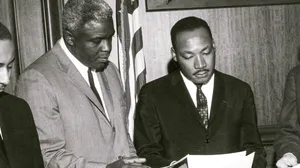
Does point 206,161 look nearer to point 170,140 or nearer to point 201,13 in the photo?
point 170,140

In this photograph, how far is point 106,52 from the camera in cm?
280

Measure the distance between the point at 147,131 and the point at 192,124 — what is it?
31cm

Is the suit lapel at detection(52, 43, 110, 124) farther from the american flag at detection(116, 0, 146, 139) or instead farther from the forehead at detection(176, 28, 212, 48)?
the american flag at detection(116, 0, 146, 139)

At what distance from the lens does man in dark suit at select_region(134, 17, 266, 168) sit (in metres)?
2.94

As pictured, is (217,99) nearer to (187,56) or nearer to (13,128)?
(187,56)

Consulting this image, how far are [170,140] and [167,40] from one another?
1.45 meters

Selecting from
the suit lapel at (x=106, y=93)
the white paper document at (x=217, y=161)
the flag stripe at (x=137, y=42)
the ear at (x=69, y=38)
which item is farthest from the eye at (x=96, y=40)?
the flag stripe at (x=137, y=42)

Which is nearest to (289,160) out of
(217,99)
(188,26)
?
(217,99)

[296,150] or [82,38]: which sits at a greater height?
[82,38]

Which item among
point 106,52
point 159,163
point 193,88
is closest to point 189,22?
point 193,88

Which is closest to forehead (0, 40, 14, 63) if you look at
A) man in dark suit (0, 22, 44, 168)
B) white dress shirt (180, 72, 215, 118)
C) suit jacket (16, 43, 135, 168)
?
man in dark suit (0, 22, 44, 168)

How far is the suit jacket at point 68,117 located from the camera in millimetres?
2549

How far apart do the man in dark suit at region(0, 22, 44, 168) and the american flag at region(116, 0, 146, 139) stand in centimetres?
138

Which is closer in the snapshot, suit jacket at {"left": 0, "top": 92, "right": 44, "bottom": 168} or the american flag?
suit jacket at {"left": 0, "top": 92, "right": 44, "bottom": 168}
